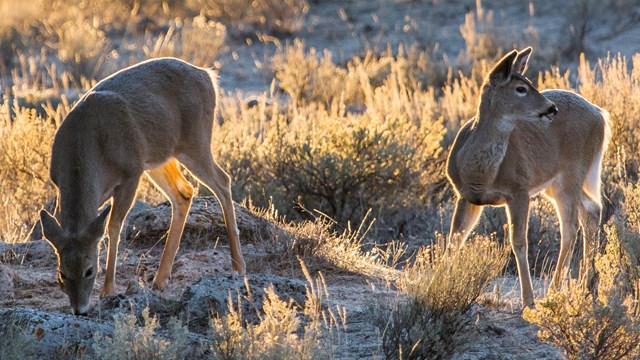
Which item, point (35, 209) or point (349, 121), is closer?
Answer: point (35, 209)

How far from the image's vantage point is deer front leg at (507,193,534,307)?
8.09 m

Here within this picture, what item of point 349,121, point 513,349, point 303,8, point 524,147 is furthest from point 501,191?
point 303,8

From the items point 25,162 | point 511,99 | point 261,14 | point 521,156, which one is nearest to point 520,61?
point 511,99

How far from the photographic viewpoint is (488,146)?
8.01 meters

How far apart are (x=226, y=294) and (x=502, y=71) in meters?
2.71

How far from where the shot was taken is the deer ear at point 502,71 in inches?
313

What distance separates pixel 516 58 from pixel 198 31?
15.1 metres

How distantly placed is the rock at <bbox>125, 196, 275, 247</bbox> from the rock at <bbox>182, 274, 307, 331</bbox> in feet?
7.21

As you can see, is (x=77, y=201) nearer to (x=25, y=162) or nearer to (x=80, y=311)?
(x=80, y=311)

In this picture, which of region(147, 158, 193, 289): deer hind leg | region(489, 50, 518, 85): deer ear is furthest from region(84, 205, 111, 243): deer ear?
region(489, 50, 518, 85): deer ear

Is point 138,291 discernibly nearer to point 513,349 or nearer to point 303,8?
point 513,349

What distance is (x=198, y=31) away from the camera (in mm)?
22422

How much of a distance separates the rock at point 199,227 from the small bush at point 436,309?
9.48 feet

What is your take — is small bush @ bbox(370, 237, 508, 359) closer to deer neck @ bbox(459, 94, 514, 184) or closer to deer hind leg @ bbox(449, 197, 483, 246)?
deer neck @ bbox(459, 94, 514, 184)
